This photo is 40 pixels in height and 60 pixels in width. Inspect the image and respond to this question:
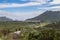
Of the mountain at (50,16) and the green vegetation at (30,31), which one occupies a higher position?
the mountain at (50,16)

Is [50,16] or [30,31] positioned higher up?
[50,16]

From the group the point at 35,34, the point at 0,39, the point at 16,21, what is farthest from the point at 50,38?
the point at 0,39

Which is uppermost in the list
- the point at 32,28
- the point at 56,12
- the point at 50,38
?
the point at 56,12

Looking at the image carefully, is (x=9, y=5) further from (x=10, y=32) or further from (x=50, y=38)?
(x=50, y=38)

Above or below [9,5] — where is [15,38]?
below

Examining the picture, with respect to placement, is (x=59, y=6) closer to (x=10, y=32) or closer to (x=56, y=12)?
(x=56, y=12)

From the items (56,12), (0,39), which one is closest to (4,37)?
(0,39)

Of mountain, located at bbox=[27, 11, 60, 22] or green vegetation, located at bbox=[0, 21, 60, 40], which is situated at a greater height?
mountain, located at bbox=[27, 11, 60, 22]
